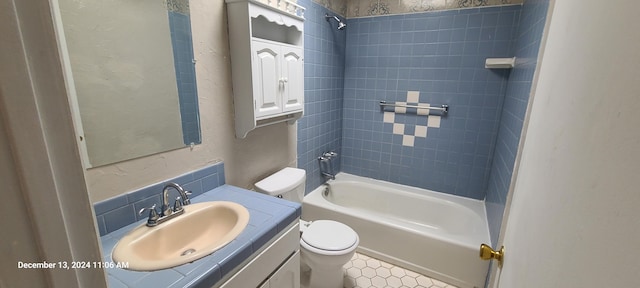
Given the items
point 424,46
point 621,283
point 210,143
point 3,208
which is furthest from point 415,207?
point 3,208

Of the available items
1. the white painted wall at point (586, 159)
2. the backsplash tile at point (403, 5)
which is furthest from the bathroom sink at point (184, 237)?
the backsplash tile at point (403, 5)

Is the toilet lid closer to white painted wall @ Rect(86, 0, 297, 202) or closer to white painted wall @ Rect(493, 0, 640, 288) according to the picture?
white painted wall @ Rect(86, 0, 297, 202)

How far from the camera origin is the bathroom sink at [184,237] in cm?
88

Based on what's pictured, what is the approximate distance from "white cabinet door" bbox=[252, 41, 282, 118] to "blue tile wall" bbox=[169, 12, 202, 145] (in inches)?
11.5

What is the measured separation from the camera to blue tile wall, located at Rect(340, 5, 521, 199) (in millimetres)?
2141

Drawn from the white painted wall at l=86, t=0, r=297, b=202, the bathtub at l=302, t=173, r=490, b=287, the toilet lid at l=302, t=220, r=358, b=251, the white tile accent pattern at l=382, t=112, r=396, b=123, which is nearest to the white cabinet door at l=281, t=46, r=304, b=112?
the white painted wall at l=86, t=0, r=297, b=202

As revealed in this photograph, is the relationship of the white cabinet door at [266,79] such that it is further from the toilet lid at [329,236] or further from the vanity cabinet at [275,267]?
the toilet lid at [329,236]

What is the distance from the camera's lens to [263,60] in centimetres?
143

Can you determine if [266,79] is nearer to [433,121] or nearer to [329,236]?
[329,236]

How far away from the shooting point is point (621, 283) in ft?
0.91

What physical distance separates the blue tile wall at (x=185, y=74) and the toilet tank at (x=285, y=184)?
1.60 feet

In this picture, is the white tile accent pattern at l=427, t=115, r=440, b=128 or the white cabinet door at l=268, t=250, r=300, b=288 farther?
the white tile accent pattern at l=427, t=115, r=440, b=128

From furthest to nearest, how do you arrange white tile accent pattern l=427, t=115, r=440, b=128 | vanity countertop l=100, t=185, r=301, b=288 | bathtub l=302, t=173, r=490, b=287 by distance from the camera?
white tile accent pattern l=427, t=115, r=440, b=128, bathtub l=302, t=173, r=490, b=287, vanity countertop l=100, t=185, r=301, b=288

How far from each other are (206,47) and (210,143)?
479 millimetres
